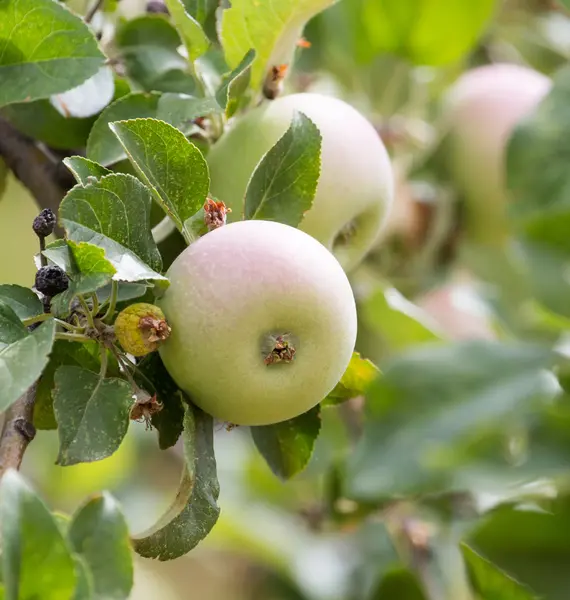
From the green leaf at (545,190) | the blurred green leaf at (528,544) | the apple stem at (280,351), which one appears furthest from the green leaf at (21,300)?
the green leaf at (545,190)

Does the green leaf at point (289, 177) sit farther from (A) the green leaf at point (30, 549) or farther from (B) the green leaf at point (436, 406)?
(B) the green leaf at point (436, 406)

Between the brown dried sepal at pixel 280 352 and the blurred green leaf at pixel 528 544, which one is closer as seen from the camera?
the brown dried sepal at pixel 280 352

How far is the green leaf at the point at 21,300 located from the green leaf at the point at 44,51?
0.11 metres

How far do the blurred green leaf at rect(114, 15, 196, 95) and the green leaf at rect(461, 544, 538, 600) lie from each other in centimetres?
34

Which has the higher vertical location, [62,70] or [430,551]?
[62,70]

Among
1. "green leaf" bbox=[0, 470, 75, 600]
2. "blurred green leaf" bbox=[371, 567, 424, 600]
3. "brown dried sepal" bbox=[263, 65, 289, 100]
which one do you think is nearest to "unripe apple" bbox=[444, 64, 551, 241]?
"blurred green leaf" bbox=[371, 567, 424, 600]

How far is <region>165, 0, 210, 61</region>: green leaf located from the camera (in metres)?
0.48

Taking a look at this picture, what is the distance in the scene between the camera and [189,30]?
50 centimetres

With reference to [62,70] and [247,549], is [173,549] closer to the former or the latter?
[62,70]

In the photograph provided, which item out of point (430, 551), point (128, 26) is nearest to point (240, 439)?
point (430, 551)

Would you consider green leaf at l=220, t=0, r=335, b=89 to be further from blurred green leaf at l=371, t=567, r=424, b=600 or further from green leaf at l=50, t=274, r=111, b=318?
blurred green leaf at l=371, t=567, r=424, b=600

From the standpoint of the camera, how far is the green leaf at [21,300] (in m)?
0.41

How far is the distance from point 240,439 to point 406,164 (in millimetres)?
500

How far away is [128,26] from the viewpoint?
0.61 m
